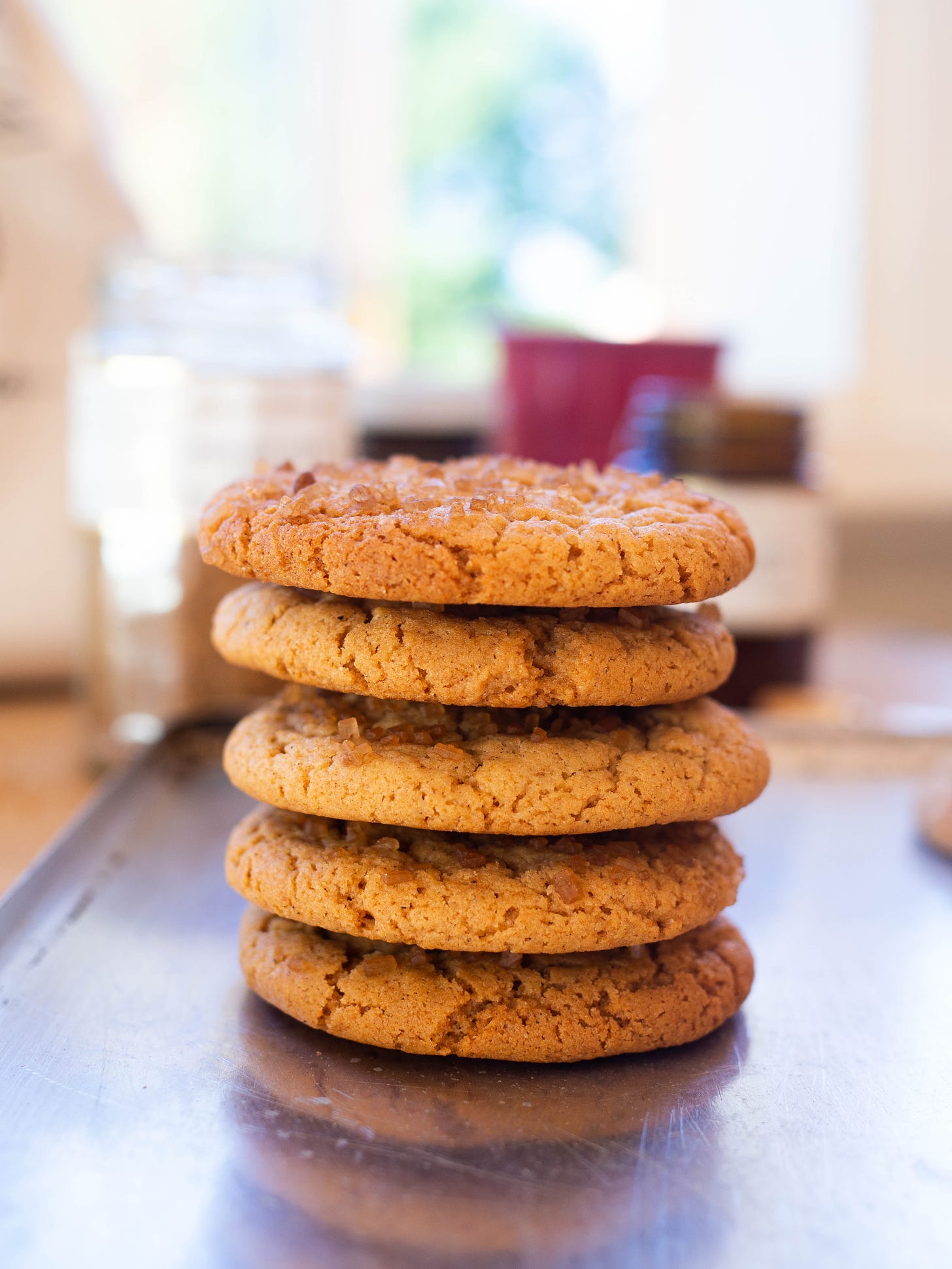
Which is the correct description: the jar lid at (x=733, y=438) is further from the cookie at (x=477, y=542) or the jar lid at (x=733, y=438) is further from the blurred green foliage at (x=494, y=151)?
the blurred green foliage at (x=494, y=151)

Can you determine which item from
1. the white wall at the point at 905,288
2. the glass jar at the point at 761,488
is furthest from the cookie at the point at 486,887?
the white wall at the point at 905,288

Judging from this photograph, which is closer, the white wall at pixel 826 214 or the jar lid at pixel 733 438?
the jar lid at pixel 733 438

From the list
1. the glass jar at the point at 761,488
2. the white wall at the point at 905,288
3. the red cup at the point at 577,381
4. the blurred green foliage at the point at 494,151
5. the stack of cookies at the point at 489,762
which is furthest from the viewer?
the blurred green foliage at the point at 494,151

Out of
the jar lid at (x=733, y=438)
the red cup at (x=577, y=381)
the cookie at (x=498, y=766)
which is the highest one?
the red cup at (x=577, y=381)

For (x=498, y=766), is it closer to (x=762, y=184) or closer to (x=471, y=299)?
(x=762, y=184)

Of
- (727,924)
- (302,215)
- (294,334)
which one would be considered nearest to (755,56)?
(302,215)

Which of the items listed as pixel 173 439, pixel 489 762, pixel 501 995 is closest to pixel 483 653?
pixel 489 762
